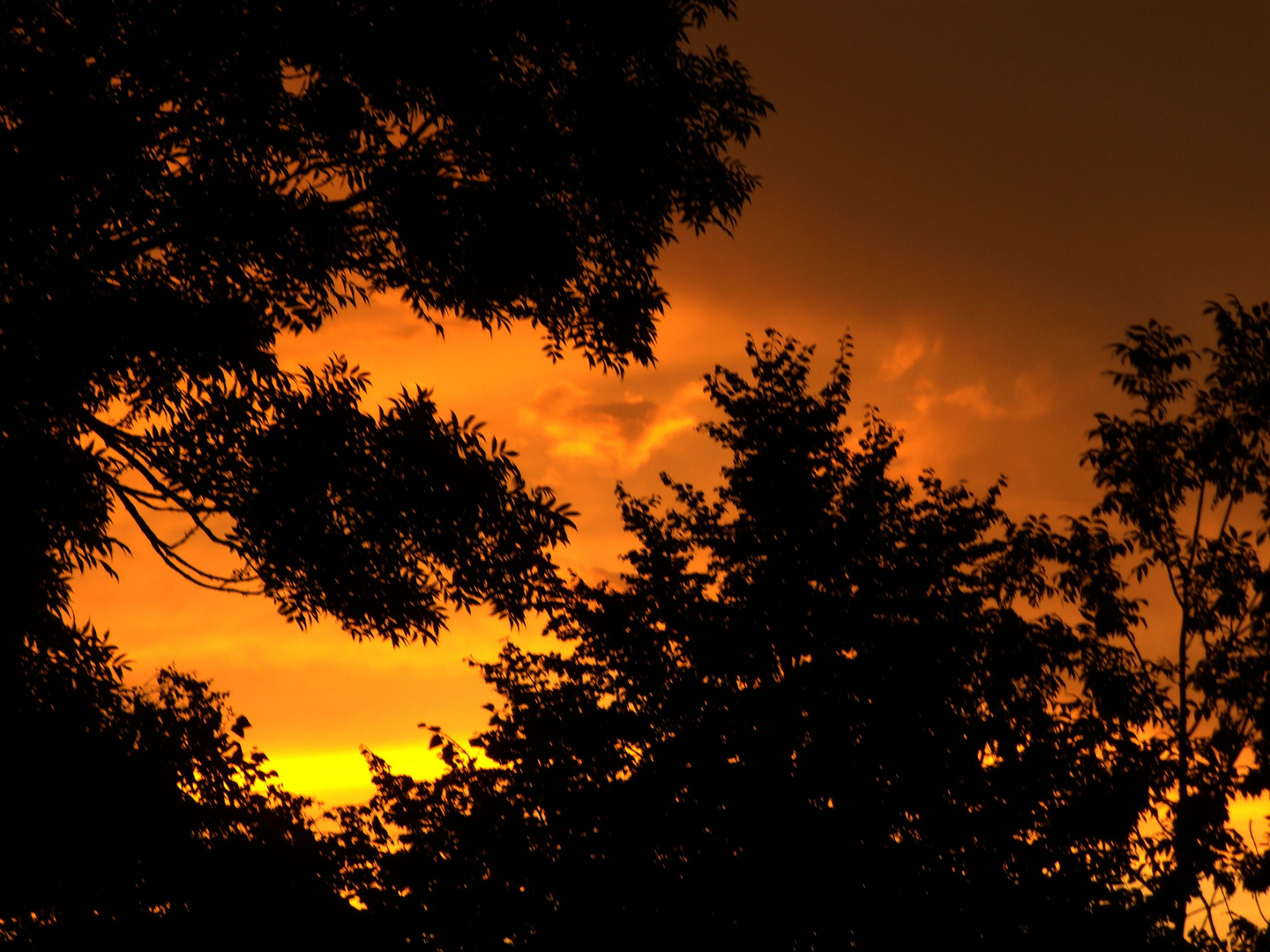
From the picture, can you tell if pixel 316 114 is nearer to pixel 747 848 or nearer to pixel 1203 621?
pixel 747 848

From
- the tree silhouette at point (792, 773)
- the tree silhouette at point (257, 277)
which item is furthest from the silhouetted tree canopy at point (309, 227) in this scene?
the tree silhouette at point (792, 773)

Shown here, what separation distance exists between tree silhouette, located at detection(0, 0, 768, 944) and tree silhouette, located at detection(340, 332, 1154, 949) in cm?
402

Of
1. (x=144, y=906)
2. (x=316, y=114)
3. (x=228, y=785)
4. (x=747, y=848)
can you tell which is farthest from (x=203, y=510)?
(x=747, y=848)

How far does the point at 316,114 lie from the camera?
812 cm

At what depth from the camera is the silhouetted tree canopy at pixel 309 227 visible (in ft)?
23.1

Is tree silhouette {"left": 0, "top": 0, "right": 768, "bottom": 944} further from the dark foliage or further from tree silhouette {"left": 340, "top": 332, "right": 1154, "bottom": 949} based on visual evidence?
tree silhouette {"left": 340, "top": 332, "right": 1154, "bottom": 949}

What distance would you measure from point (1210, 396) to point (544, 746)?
14352mm

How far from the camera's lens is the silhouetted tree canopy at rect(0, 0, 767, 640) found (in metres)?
7.05

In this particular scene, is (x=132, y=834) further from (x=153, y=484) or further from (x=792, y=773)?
(x=792, y=773)

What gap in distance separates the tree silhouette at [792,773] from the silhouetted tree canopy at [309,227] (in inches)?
171

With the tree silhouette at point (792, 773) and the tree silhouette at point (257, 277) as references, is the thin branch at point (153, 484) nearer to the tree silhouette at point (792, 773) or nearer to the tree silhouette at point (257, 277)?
the tree silhouette at point (257, 277)

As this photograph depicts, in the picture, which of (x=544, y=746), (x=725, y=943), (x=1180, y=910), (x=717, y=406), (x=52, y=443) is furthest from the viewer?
(x=717, y=406)

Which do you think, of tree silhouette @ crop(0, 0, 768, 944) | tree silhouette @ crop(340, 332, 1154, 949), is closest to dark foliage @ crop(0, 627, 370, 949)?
tree silhouette @ crop(0, 0, 768, 944)

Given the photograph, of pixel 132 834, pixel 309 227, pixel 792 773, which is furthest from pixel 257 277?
pixel 792 773
